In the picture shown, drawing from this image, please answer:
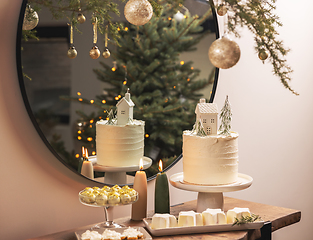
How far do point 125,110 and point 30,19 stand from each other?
484mm

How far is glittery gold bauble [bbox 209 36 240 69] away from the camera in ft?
3.79

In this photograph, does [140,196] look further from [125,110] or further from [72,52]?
[72,52]

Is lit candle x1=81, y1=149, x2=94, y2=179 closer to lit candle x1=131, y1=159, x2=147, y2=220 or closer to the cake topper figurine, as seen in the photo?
lit candle x1=131, y1=159, x2=147, y2=220

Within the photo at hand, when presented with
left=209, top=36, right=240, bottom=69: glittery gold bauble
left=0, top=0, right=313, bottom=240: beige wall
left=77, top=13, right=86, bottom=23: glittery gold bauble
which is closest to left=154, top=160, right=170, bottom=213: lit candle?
A: left=0, top=0, right=313, bottom=240: beige wall

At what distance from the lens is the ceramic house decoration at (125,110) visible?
4.72ft

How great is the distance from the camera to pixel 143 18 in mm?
1268

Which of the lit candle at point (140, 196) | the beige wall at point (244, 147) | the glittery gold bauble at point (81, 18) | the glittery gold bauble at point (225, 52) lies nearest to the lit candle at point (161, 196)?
the lit candle at point (140, 196)

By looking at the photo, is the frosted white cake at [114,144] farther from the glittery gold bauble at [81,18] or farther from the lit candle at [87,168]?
the glittery gold bauble at [81,18]

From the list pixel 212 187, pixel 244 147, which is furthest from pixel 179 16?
pixel 244 147

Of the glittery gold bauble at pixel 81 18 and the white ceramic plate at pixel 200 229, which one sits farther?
the glittery gold bauble at pixel 81 18

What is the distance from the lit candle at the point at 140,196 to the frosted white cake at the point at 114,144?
0.34ft

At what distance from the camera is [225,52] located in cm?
116

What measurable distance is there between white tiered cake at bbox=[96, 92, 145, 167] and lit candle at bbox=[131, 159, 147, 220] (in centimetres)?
11

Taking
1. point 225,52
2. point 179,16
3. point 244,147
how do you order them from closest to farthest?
point 225,52 → point 179,16 → point 244,147
